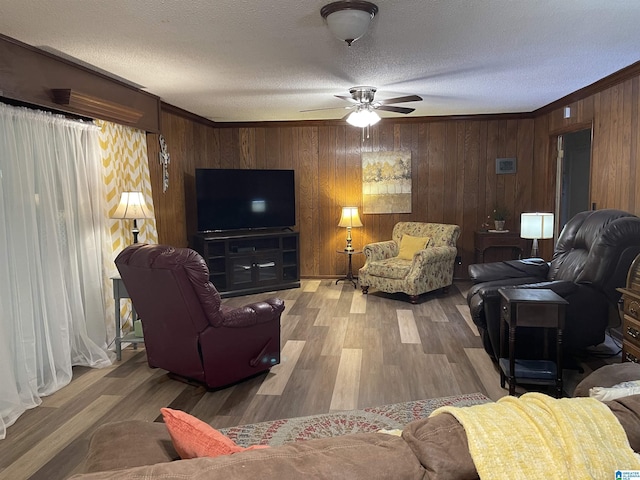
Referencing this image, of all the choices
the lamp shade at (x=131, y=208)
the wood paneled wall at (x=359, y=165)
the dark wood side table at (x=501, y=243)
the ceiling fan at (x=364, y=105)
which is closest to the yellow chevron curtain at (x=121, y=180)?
the lamp shade at (x=131, y=208)

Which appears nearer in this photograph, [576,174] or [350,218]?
[350,218]

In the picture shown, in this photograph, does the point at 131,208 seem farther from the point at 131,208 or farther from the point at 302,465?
the point at 302,465

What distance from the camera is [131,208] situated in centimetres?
409

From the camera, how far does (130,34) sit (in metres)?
2.97

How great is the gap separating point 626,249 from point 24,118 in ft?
14.5

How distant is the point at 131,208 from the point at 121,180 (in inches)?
25.8

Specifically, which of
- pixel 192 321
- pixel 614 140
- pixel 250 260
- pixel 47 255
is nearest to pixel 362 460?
pixel 192 321

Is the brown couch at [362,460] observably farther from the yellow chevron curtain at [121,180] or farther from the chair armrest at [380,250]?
the chair armrest at [380,250]

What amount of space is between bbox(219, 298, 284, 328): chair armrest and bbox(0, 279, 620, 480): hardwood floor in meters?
0.48

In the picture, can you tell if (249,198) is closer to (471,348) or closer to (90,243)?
(90,243)

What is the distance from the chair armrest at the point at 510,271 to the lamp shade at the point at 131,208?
3080 mm

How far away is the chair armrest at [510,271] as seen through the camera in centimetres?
441

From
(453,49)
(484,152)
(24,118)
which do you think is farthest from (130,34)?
(484,152)

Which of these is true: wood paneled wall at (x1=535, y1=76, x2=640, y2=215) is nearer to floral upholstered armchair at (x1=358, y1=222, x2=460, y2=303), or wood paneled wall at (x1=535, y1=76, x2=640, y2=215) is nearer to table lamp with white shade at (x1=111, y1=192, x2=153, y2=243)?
floral upholstered armchair at (x1=358, y1=222, x2=460, y2=303)
